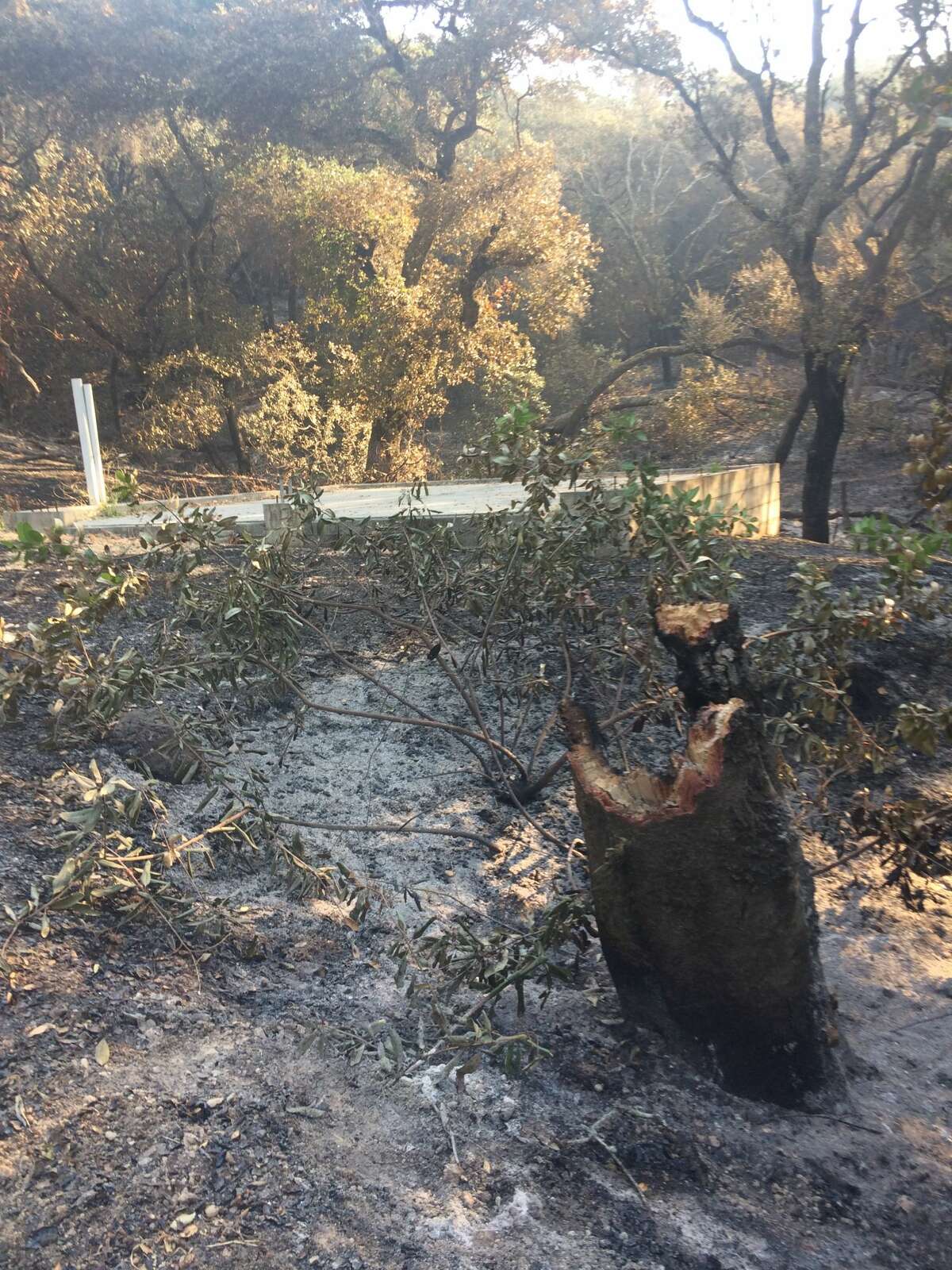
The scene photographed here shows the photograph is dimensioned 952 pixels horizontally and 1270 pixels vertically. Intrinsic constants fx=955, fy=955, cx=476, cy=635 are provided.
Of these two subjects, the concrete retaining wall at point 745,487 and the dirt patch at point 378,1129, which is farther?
the concrete retaining wall at point 745,487

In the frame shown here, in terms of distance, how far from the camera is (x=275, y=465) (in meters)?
15.8

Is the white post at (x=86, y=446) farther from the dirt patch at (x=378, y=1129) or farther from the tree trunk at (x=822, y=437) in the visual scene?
the tree trunk at (x=822, y=437)

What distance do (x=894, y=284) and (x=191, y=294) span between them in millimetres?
10569

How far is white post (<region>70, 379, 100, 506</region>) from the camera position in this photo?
8.55m

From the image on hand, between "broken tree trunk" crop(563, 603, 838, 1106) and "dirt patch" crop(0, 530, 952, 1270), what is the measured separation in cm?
14

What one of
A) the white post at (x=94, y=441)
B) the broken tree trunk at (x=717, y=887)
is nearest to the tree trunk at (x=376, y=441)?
the white post at (x=94, y=441)

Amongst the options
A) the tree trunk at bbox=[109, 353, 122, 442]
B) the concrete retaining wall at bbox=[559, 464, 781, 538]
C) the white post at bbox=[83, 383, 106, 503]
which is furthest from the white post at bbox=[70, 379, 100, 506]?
the tree trunk at bbox=[109, 353, 122, 442]

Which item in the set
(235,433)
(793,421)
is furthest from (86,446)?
(793,421)

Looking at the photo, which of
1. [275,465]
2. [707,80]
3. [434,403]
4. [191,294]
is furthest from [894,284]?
[191,294]

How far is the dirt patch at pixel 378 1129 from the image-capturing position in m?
1.90

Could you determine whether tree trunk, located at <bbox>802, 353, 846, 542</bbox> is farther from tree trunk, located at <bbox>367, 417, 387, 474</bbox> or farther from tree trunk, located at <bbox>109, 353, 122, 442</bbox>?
tree trunk, located at <bbox>109, 353, 122, 442</bbox>

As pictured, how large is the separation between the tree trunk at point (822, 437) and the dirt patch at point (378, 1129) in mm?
8803

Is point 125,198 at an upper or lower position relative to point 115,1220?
upper

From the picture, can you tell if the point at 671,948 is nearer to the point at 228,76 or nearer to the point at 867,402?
the point at 867,402
